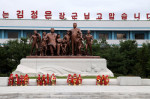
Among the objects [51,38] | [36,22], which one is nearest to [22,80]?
[51,38]

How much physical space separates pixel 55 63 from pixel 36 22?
17.2m

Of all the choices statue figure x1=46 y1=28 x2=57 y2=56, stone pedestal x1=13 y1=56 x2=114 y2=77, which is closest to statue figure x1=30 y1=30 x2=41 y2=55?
statue figure x1=46 y1=28 x2=57 y2=56

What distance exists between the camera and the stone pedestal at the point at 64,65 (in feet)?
47.3

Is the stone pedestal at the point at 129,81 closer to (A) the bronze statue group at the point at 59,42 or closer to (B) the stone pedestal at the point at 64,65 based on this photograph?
(B) the stone pedestal at the point at 64,65

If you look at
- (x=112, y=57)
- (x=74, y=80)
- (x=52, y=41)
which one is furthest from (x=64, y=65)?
(x=112, y=57)

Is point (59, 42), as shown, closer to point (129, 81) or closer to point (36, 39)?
point (36, 39)

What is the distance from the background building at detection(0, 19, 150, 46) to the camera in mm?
30750

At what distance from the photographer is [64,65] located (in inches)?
579

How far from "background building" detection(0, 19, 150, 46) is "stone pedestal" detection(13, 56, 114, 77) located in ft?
53.9

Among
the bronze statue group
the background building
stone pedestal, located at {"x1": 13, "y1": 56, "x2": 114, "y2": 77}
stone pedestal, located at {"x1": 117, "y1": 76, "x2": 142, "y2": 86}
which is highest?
the background building

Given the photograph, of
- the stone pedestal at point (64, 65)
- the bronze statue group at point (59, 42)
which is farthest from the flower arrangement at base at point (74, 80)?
the bronze statue group at point (59, 42)

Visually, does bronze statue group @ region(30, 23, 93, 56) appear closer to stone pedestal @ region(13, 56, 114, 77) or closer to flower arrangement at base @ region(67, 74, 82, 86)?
stone pedestal @ region(13, 56, 114, 77)

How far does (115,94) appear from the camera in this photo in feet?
27.5

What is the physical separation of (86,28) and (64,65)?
17049mm
